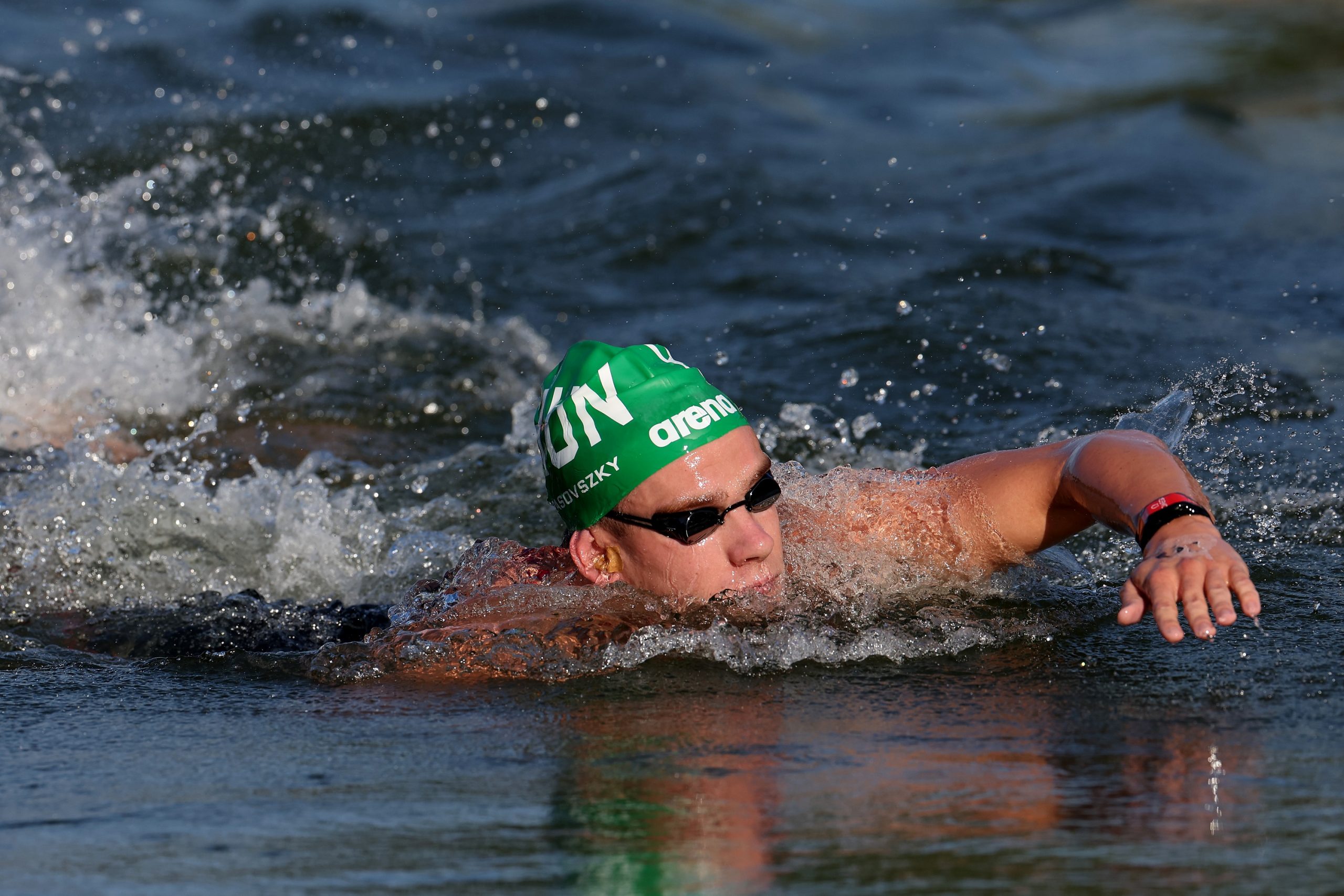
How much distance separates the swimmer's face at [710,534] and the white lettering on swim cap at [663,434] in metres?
0.06

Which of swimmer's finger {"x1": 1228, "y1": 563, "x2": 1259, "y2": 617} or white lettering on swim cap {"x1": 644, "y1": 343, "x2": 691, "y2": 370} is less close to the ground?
white lettering on swim cap {"x1": 644, "y1": 343, "x2": 691, "y2": 370}

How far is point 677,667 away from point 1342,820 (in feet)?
5.55

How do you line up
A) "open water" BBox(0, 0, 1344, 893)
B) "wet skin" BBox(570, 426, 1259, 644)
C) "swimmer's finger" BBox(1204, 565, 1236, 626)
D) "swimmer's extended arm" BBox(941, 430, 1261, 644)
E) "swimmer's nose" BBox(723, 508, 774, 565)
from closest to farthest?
"open water" BBox(0, 0, 1344, 893) < "swimmer's finger" BBox(1204, 565, 1236, 626) < "swimmer's extended arm" BBox(941, 430, 1261, 644) < "wet skin" BBox(570, 426, 1259, 644) < "swimmer's nose" BBox(723, 508, 774, 565)

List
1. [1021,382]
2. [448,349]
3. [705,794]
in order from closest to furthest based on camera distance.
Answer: [705,794] → [1021,382] → [448,349]

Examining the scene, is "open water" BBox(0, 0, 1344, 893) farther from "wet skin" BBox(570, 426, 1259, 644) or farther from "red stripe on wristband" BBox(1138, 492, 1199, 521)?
"red stripe on wristband" BBox(1138, 492, 1199, 521)

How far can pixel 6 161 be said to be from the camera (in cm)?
953

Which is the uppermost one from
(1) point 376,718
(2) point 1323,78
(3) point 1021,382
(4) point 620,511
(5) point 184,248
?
(2) point 1323,78

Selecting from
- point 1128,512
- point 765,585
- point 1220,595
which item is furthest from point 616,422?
point 1220,595

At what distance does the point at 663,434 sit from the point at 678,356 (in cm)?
374

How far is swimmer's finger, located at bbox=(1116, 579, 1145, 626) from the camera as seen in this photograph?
2.89 meters

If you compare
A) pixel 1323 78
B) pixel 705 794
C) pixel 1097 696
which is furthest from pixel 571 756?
pixel 1323 78

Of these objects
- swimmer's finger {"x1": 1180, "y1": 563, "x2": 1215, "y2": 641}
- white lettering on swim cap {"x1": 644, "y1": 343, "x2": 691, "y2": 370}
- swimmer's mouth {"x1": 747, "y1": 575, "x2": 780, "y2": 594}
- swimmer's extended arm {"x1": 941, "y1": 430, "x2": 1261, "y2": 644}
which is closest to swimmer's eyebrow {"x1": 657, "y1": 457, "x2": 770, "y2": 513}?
swimmer's mouth {"x1": 747, "y1": 575, "x2": 780, "y2": 594}

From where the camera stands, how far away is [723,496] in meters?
3.99

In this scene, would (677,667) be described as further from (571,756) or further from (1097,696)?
(1097,696)
